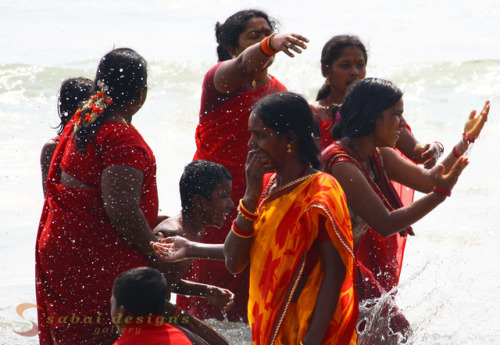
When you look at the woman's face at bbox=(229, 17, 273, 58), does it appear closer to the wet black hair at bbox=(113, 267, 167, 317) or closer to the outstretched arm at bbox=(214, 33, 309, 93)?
the outstretched arm at bbox=(214, 33, 309, 93)

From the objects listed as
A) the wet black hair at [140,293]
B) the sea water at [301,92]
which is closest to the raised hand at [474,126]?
the sea water at [301,92]

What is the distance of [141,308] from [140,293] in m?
0.07

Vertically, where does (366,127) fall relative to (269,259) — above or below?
above

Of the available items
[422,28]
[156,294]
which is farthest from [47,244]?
[422,28]

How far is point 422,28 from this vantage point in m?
19.3

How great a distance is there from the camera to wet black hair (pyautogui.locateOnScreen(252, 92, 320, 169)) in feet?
11.1

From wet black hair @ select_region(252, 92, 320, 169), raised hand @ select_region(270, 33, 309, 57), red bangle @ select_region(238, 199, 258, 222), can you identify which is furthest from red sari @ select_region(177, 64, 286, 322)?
red bangle @ select_region(238, 199, 258, 222)

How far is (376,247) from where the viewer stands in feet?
15.8

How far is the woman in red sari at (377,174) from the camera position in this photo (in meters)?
3.83

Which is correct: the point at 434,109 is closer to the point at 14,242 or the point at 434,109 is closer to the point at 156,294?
the point at 14,242

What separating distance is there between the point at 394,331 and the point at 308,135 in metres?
1.57

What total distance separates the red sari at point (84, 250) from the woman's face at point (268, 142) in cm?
81

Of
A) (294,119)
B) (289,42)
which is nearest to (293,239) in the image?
(294,119)

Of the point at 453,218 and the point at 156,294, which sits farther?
the point at 453,218
